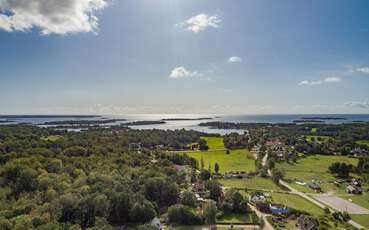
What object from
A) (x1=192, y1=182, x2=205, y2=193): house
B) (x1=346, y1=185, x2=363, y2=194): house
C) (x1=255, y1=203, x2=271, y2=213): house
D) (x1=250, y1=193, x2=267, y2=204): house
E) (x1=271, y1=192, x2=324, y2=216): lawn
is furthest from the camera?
(x1=346, y1=185, x2=363, y2=194): house

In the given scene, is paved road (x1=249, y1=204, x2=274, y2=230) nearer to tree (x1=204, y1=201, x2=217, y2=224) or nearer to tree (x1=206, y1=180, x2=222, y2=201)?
tree (x1=206, y1=180, x2=222, y2=201)

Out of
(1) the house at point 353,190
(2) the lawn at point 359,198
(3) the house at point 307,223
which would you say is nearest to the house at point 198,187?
(3) the house at point 307,223

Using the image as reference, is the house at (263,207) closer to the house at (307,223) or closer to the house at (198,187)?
the house at (307,223)

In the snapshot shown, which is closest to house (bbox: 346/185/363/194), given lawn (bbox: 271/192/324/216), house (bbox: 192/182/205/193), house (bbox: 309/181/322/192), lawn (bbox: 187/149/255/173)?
house (bbox: 309/181/322/192)

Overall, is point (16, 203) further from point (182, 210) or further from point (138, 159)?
point (138, 159)

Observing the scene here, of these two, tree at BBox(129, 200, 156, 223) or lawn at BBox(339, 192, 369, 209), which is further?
lawn at BBox(339, 192, 369, 209)

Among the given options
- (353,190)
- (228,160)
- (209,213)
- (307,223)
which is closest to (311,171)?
(353,190)

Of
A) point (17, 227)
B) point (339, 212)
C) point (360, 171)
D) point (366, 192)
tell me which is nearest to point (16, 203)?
point (17, 227)

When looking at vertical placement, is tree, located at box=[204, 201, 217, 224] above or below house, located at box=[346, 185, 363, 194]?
above
